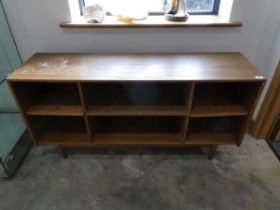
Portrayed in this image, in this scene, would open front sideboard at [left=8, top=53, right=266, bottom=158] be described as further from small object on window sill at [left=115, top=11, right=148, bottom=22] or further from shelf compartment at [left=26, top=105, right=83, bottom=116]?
small object on window sill at [left=115, top=11, right=148, bottom=22]

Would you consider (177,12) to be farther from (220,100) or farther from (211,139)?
(211,139)

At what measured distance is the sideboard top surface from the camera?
3.54 ft

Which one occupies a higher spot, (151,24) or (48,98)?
(151,24)

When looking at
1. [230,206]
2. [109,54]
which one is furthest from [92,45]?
[230,206]

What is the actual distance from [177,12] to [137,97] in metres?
0.65

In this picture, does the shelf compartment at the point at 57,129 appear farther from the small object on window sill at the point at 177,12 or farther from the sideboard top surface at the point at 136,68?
the small object on window sill at the point at 177,12

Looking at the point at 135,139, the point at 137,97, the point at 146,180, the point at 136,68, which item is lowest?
the point at 146,180

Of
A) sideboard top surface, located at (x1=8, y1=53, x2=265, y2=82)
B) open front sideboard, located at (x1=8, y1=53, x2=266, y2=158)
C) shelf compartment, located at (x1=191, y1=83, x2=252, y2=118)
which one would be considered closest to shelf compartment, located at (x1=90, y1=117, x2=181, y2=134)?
open front sideboard, located at (x1=8, y1=53, x2=266, y2=158)

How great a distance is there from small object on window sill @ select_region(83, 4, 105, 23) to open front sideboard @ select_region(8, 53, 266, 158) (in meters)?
0.24

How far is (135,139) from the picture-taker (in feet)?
4.57

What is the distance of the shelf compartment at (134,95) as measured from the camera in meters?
1.28

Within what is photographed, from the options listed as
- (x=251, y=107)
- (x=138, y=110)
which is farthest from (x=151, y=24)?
(x=251, y=107)

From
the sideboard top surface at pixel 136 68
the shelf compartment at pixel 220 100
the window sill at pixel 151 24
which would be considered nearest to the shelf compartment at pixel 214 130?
the shelf compartment at pixel 220 100

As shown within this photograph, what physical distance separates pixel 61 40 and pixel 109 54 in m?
0.37
